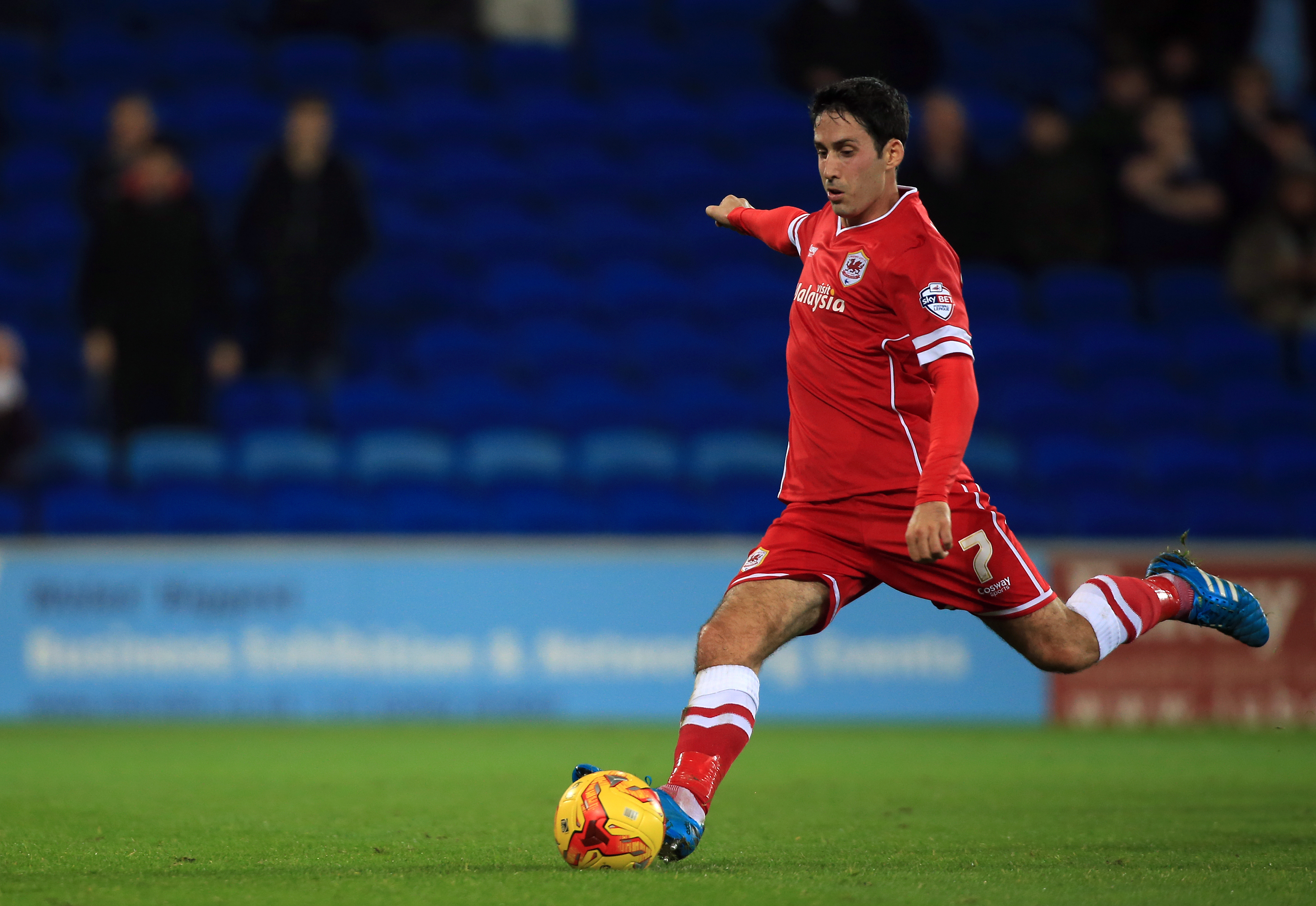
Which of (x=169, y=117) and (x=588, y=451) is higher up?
(x=169, y=117)

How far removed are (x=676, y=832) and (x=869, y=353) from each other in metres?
1.46

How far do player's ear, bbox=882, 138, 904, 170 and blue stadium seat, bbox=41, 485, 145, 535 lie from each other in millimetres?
7405

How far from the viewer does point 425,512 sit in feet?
34.7

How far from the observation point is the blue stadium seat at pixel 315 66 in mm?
13836

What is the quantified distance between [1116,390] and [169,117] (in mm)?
8067

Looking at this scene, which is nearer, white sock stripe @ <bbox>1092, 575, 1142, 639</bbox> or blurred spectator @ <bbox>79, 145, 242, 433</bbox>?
white sock stripe @ <bbox>1092, 575, 1142, 639</bbox>

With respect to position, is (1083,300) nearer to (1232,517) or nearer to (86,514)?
(1232,517)

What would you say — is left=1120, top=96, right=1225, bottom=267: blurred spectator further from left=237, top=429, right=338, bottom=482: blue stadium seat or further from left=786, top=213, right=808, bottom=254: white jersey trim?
left=786, top=213, right=808, bottom=254: white jersey trim

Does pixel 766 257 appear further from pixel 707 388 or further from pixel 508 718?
pixel 508 718

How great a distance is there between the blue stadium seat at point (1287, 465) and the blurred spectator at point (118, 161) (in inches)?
326

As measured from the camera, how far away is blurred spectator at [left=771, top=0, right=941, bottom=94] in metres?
12.9

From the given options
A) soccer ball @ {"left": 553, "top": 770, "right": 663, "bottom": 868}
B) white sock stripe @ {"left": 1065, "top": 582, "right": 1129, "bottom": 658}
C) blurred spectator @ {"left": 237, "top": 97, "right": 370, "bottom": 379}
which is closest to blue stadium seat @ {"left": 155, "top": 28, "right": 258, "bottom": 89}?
blurred spectator @ {"left": 237, "top": 97, "right": 370, "bottom": 379}

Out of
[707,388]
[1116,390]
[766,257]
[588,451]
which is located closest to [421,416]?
[588,451]

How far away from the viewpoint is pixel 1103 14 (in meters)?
14.8
